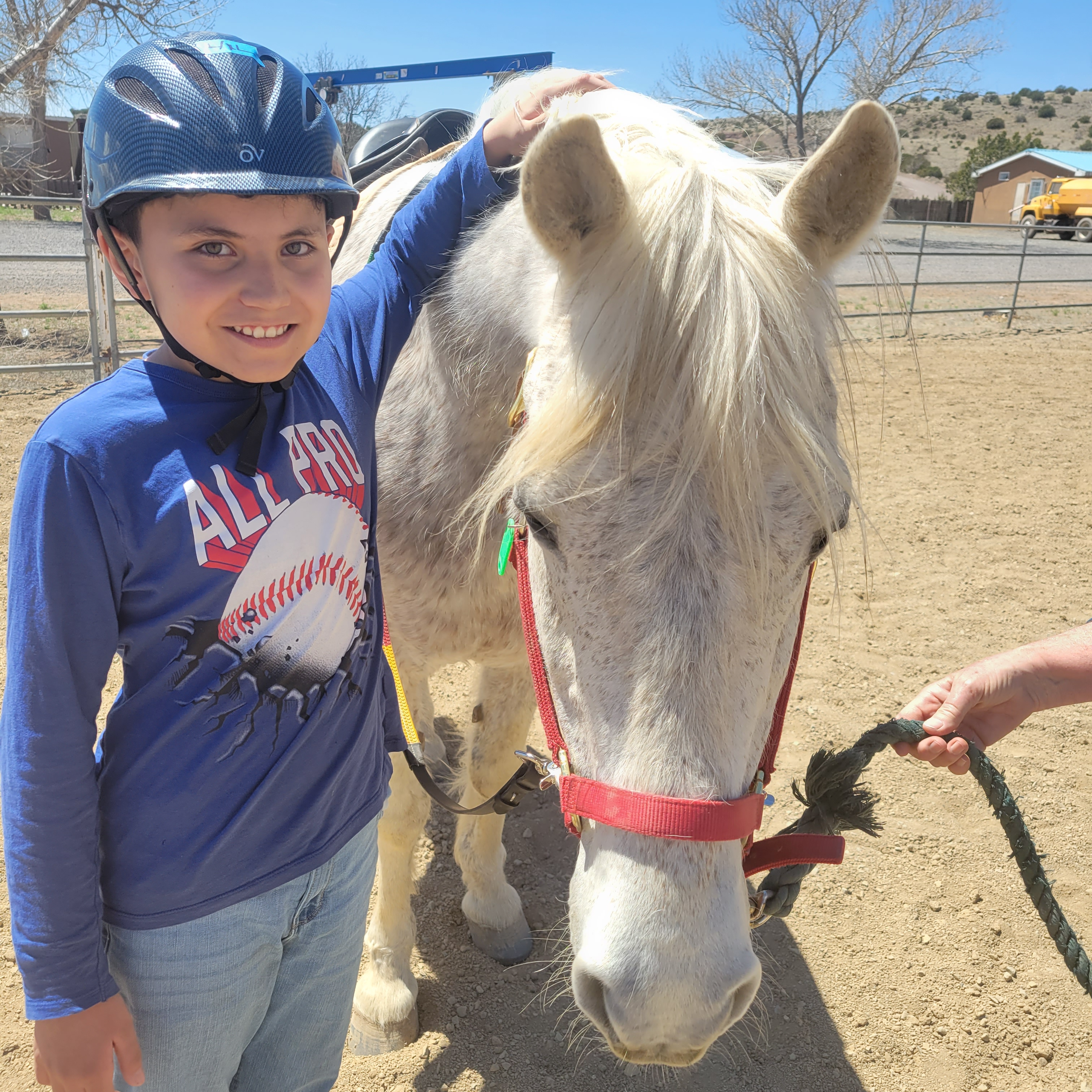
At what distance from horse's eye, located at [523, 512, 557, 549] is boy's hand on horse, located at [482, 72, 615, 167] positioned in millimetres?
801

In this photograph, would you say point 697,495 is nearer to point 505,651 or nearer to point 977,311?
point 505,651

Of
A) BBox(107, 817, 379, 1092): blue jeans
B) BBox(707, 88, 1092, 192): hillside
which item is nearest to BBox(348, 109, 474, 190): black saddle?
BBox(107, 817, 379, 1092): blue jeans

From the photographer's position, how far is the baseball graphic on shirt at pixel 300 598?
1141 millimetres

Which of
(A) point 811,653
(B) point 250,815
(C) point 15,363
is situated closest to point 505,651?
(B) point 250,815

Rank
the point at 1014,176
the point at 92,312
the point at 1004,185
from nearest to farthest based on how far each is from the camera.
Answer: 1. the point at 92,312
2. the point at 1004,185
3. the point at 1014,176

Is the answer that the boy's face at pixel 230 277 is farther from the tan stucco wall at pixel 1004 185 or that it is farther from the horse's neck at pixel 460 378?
the tan stucco wall at pixel 1004 185

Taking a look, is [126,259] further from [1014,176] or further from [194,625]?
[1014,176]

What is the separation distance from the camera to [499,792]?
1979 millimetres

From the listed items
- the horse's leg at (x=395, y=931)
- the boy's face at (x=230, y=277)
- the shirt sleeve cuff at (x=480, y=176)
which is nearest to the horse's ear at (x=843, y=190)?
the shirt sleeve cuff at (x=480, y=176)

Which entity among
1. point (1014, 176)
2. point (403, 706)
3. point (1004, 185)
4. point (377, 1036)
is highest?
point (1014, 176)

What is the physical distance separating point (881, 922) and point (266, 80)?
8.95 feet

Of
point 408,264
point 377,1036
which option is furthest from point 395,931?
point 408,264

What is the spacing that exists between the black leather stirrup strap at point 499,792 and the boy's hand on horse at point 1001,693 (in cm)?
83

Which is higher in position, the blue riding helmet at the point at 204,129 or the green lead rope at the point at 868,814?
the blue riding helmet at the point at 204,129
